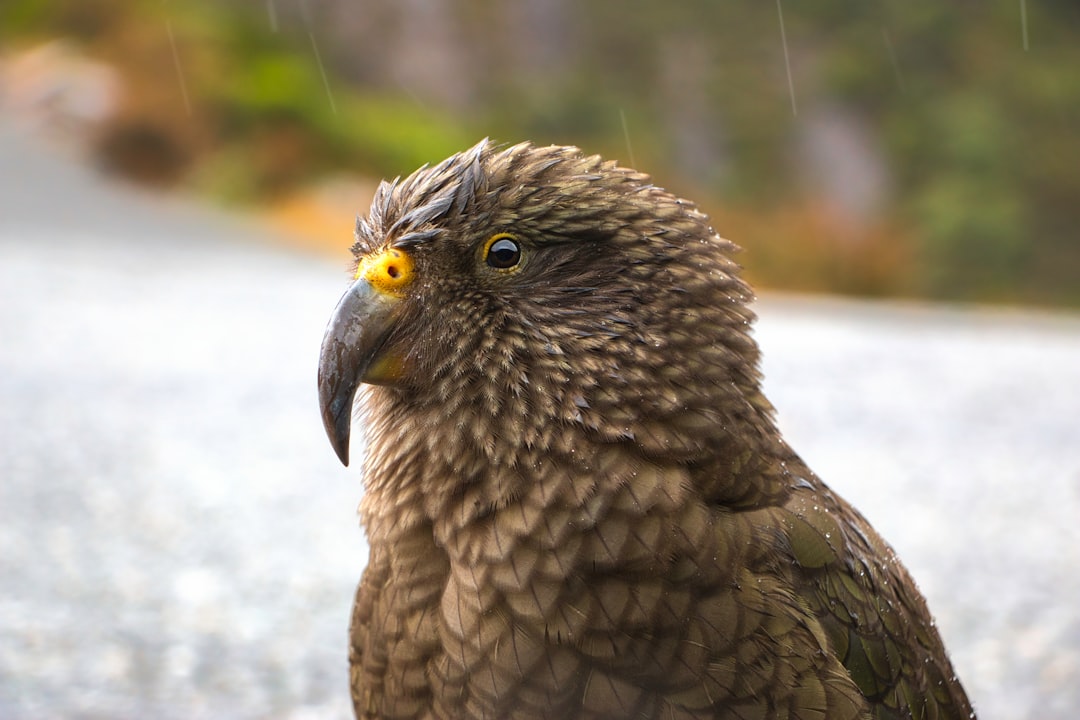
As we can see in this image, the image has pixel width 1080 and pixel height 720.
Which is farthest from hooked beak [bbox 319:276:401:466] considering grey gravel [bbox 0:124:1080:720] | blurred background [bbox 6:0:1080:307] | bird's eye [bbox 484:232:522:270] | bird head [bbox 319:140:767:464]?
blurred background [bbox 6:0:1080:307]

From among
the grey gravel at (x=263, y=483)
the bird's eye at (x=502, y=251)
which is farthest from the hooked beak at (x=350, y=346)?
the grey gravel at (x=263, y=483)

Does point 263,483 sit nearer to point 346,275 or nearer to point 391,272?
point 346,275

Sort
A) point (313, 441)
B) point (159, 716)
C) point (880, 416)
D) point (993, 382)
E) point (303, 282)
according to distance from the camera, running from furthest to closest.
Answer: point (303, 282)
point (993, 382)
point (880, 416)
point (313, 441)
point (159, 716)

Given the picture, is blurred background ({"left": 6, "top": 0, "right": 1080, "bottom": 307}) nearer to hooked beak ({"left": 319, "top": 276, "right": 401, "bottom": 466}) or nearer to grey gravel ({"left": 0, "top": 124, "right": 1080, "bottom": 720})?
grey gravel ({"left": 0, "top": 124, "right": 1080, "bottom": 720})

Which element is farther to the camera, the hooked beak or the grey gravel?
the grey gravel

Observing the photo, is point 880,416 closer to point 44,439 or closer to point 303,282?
point 44,439

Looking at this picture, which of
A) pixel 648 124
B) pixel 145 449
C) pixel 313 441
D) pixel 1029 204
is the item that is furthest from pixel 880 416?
pixel 1029 204

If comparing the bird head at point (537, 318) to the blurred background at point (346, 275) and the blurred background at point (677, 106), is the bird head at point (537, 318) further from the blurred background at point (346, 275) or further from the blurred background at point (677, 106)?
the blurred background at point (677, 106)

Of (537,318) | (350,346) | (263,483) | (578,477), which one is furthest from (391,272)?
(263,483)
